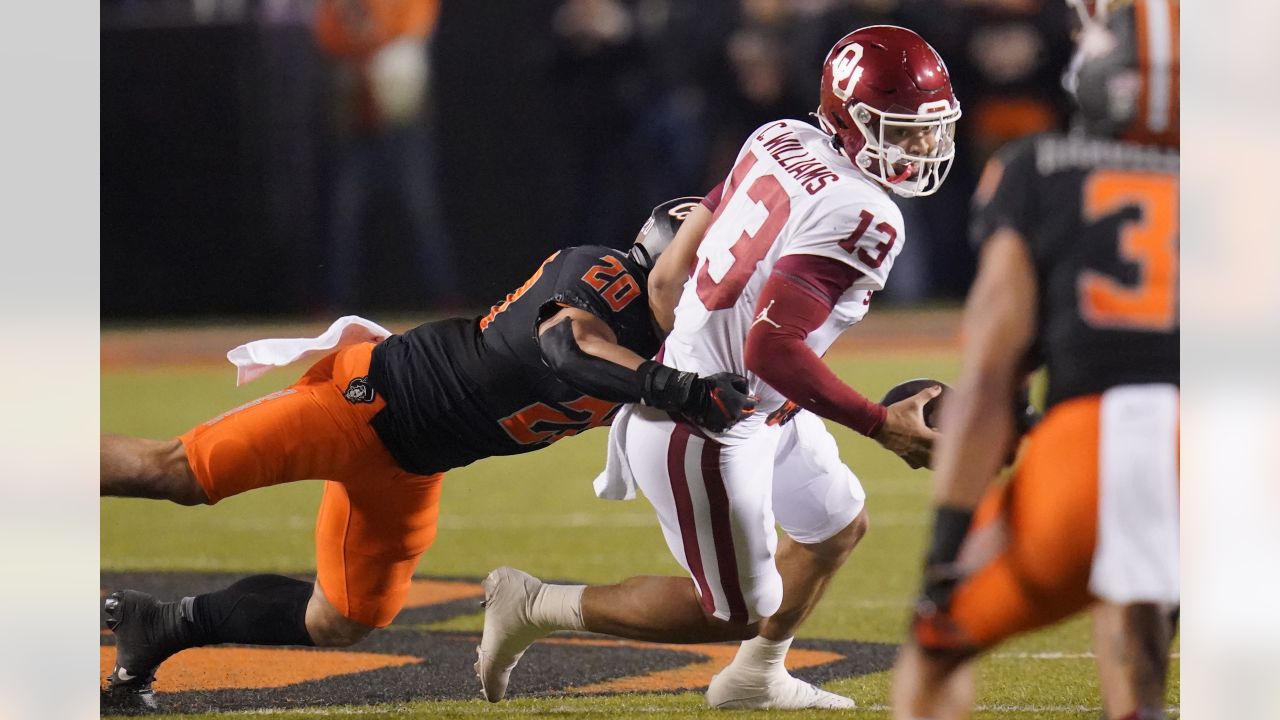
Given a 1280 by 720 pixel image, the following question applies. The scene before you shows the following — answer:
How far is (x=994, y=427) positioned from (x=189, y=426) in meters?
4.59

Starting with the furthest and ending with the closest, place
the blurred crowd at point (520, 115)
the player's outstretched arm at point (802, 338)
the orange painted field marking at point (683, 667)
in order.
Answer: the blurred crowd at point (520, 115), the orange painted field marking at point (683, 667), the player's outstretched arm at point (802, 338)

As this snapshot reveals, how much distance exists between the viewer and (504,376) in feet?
8.89

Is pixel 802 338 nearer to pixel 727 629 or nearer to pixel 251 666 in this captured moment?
pixel 727 629

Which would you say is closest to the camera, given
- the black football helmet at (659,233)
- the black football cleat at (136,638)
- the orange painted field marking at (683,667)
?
the black football helmet at (659,233)

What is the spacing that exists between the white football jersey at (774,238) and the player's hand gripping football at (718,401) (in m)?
0.12

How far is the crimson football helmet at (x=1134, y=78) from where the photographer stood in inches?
71.4

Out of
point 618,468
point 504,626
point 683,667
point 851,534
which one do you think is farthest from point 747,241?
point 683,667

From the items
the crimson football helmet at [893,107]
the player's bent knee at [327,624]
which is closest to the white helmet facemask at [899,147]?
the crimson football helmet at [893,107]

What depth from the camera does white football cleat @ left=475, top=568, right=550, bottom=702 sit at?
2754mm

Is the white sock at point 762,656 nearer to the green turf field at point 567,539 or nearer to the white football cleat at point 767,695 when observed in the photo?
the white football cleat at point 767,695
